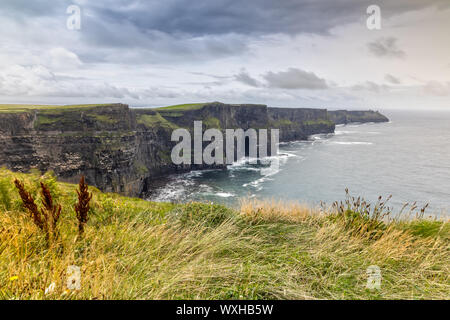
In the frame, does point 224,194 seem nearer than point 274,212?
No

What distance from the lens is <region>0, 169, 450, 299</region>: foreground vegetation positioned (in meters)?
3.57

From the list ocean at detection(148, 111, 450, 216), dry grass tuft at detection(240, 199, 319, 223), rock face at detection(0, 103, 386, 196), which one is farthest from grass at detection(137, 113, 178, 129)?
dry grass tuft at detection(240, 199, 319, 223)

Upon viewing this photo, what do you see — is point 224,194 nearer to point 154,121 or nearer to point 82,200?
point 154,121

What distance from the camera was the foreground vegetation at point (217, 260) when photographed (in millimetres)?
3572

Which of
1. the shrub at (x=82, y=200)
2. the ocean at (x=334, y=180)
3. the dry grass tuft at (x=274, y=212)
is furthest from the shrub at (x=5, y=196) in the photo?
the ocean at (x=334, y=180)

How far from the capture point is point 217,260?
4938 mm

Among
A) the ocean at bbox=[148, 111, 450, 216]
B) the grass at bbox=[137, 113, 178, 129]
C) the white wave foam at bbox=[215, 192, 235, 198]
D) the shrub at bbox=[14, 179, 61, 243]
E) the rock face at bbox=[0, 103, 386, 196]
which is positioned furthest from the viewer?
the grass at bbox=[137, 113, 178, 129]

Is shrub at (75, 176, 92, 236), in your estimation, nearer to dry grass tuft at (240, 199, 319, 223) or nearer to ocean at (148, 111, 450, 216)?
dry grass tuft at (240, 199, 319, 223)

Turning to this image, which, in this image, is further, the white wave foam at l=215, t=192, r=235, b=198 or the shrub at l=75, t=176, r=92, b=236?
the white wave foam at l=215, t=192, r=235, b=198

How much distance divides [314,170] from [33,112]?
88141 mm

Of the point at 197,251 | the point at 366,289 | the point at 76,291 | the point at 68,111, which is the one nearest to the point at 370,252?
the point at 366,289

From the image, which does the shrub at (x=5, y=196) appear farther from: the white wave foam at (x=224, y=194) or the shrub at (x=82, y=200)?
the white wave foam at (x=224, y=194)

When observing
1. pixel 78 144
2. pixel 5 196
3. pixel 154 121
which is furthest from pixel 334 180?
pixel 154 121

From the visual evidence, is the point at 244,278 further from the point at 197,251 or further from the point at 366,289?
the point at 366,289
